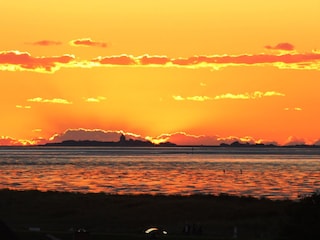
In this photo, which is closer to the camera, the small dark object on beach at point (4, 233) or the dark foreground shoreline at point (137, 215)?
the small dark object on beach at point (4, 233)

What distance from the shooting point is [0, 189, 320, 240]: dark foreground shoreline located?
57.8 m

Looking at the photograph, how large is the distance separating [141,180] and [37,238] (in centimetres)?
8838

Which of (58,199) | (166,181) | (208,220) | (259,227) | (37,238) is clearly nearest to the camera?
(37,238)

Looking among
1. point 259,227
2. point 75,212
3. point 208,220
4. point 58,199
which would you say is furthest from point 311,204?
point 58,199

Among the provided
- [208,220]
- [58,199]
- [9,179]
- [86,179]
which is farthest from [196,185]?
[208,220]

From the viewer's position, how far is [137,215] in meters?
72.7

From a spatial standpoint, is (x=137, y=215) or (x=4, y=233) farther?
(x=137, y=215)

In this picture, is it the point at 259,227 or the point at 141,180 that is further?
the point at 141,180

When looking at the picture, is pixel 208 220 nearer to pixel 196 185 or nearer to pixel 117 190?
pixel 117 190

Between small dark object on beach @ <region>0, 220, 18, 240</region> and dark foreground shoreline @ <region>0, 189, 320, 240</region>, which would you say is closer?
small dark object on beach @ <region>0, 220, 18, 240</region>

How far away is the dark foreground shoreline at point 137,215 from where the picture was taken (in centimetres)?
5778

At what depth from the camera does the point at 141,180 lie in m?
138

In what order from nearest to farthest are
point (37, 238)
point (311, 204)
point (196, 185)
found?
point (311, 204) < point (37, 238) < point (196, 185)

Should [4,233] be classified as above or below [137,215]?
above
